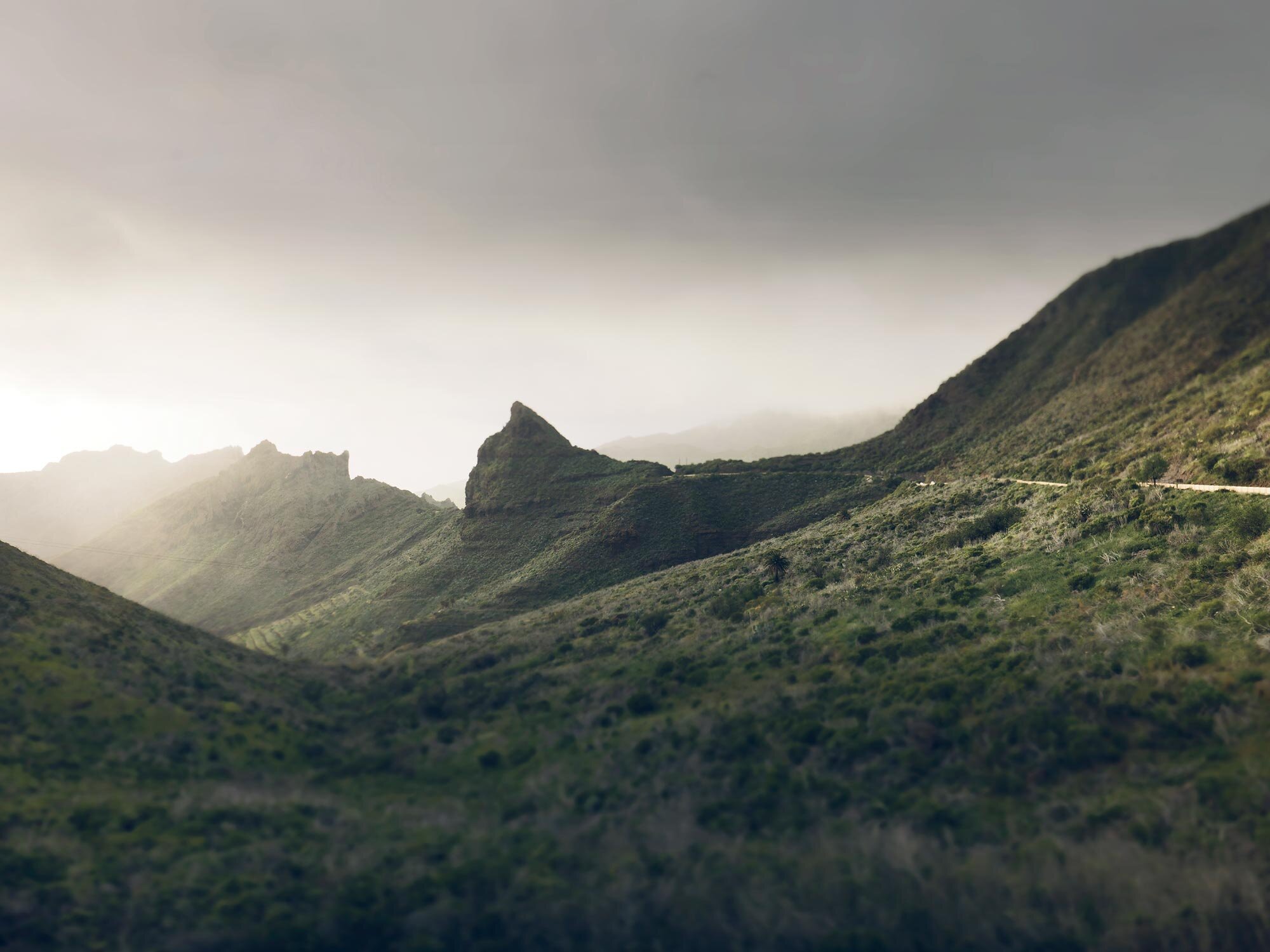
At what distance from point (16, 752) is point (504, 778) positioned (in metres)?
17.0

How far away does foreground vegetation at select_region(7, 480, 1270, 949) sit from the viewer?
46.8ft

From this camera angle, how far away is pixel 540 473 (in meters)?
99.5

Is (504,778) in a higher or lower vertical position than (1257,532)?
lower

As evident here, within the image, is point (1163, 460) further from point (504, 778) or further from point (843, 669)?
point (504, 778)

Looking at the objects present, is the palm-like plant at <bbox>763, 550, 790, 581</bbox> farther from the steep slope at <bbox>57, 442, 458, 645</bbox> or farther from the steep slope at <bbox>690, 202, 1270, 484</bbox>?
the steep slope at <bbox>57, 442, 458, 645</bbox>

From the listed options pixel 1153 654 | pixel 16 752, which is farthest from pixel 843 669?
pixel 16 752

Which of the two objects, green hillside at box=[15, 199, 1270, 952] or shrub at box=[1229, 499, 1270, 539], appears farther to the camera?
shrub at box=[1229, 499, 1270, 539]

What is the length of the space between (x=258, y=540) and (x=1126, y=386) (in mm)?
151025

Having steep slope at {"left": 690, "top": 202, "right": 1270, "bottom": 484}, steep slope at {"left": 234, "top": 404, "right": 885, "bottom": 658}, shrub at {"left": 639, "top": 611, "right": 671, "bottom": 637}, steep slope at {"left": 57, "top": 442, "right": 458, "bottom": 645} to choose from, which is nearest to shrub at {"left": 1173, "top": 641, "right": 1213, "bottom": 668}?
steep slope at {"left": 690, "top": 202, "right": 1270, "bottom": 484}

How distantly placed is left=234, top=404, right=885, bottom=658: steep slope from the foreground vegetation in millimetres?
30593

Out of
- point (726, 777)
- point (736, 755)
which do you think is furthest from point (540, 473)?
point (726, 777)

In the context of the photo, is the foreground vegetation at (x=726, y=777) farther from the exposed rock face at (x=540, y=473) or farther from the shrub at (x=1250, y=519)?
the exposed rock face at (x=540, y=473)

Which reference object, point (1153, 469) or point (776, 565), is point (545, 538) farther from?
point (1153, 469)

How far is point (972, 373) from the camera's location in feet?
334
